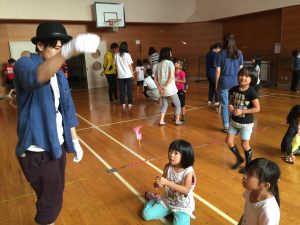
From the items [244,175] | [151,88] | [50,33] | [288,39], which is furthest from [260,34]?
[50,33]

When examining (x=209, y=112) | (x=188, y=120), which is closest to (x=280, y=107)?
(x=209, y=112)

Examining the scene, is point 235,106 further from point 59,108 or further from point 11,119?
point 11,119

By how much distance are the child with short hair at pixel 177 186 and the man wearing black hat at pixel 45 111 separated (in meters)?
0.74

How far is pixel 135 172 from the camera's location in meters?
3.19

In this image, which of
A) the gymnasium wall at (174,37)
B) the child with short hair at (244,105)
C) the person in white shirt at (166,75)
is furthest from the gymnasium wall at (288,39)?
the child with short hair at (244,105)

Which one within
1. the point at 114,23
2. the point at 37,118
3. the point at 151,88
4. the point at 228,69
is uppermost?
the point at 114,23

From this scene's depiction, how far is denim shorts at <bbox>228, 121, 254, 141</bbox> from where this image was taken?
2.93m

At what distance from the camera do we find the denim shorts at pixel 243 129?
2.93 meters

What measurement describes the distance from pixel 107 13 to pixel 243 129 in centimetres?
910

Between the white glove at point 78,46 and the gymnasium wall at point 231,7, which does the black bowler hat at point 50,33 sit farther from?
the gymnasium wall at point 231,7

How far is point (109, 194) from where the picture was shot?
8.95 ft

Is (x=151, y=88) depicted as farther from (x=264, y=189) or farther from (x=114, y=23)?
(x=264, y=189)

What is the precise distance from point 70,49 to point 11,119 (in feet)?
19.4

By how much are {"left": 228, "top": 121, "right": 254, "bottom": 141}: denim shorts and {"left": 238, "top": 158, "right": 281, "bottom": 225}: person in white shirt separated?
4.97 feet
